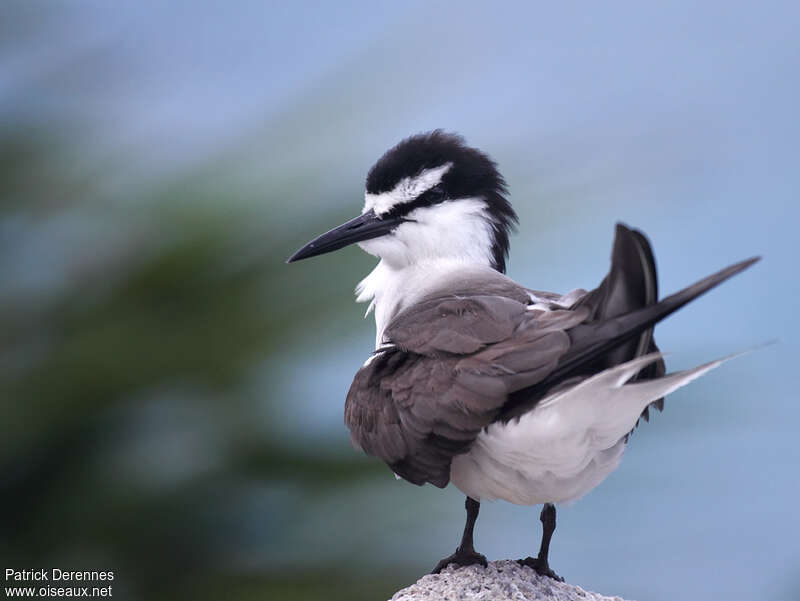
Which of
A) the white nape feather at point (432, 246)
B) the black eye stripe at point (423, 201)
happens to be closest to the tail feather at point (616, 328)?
the white nape feather at point (432, 246)

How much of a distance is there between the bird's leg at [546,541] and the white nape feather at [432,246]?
2.91 feet

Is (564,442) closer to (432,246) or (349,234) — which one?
(432,246)

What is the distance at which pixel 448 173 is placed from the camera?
3.95 m

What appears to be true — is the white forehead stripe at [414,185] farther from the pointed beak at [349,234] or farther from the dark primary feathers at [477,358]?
the dark primary feathers at [477,358]

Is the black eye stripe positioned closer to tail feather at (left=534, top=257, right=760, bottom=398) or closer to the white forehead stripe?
the white forehead stripe

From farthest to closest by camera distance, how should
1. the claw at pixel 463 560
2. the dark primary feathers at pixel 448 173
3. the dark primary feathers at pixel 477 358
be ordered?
the dark primary feathers at pixel 448 173 < the claw at pixel 463 560 < the dark primary feathers at pixel 477 358

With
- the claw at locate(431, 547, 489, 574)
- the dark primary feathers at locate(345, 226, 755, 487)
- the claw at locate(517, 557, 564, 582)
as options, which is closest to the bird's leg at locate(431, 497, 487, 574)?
the claw at locate(431, 547, 489, 574)

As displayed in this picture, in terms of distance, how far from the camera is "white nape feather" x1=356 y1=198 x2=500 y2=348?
12.9 feet

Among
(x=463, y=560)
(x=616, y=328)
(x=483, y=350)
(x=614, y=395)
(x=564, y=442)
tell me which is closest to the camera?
(x=616, y=328)

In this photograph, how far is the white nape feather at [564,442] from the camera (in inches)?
110

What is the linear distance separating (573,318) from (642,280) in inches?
11.2

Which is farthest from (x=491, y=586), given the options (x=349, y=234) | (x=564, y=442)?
(x=349, y=234)

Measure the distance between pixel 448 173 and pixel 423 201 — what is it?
0.14 metres

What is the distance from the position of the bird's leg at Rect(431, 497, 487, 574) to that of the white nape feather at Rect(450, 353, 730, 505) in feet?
0.69
